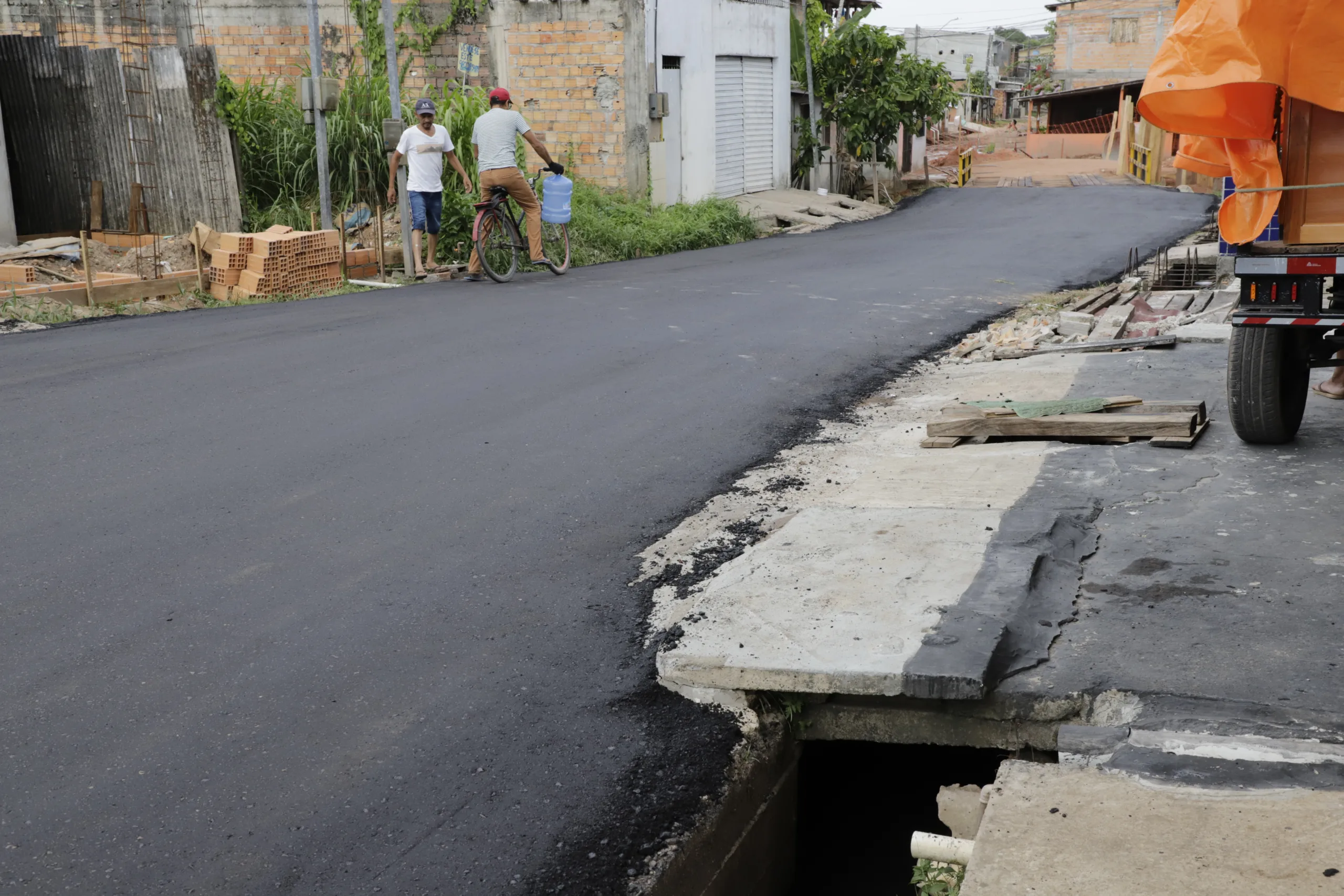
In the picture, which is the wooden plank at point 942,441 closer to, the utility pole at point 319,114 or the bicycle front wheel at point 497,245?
the bicycle front wheel at point 497,245

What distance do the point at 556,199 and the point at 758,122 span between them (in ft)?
43.5

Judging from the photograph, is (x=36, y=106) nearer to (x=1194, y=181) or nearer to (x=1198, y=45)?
(x=1198, y=45)

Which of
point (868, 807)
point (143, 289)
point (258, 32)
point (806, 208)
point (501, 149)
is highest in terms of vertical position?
point (258, 32)

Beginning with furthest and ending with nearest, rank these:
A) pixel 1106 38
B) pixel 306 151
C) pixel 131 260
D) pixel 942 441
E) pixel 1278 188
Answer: pixel 1106 38 < pixel 306 151 < pixel 131 260 < pixel 942 441 < pixel 1278 188

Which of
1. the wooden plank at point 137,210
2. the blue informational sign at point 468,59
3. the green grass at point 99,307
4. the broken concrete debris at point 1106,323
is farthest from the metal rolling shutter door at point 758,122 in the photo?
the broken concrete debris at point 1106,323

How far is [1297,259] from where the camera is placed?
18.6ft

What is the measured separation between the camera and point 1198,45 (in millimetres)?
5602

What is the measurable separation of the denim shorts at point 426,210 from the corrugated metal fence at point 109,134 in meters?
2.46

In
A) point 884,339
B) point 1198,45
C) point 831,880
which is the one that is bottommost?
point 831,880

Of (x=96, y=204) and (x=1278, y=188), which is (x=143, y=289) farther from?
(x=1278, y=188)

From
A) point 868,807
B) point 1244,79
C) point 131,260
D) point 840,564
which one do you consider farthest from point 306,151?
point 868,807

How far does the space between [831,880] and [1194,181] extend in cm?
3116

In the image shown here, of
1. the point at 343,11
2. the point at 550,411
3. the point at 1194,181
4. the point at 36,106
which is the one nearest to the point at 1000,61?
the point at 1194,181

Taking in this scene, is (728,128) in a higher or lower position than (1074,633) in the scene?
higher
